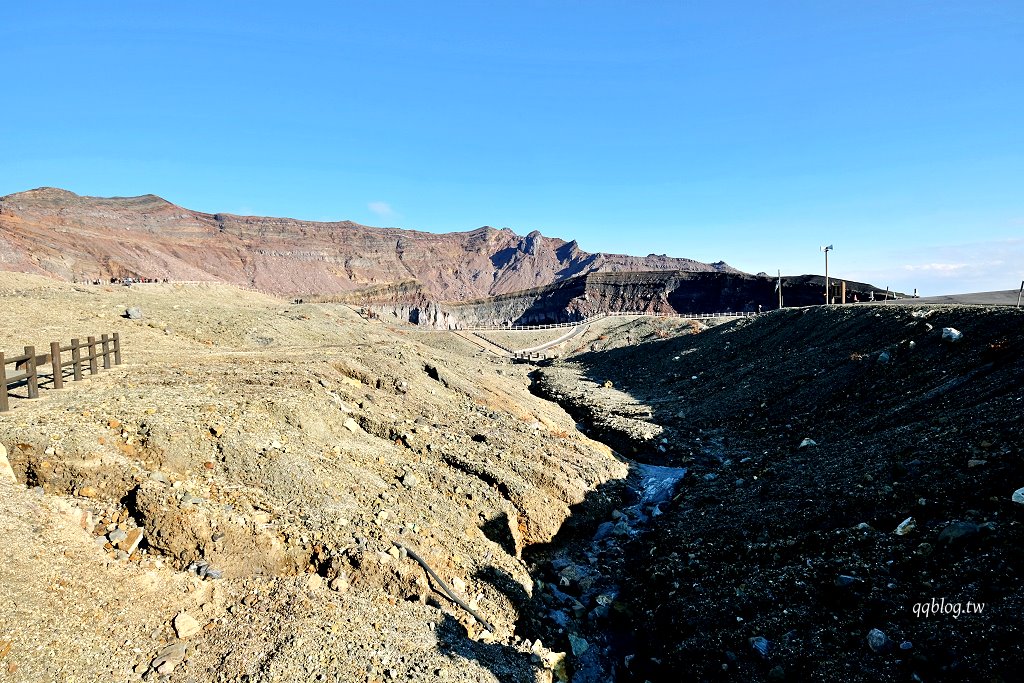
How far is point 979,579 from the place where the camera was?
6793 mm

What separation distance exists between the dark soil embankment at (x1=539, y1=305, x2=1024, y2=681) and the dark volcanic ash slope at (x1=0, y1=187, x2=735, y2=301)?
85170 mm

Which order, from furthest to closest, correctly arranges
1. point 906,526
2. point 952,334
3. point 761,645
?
point 952,334 < point 906,526 < point 761,645

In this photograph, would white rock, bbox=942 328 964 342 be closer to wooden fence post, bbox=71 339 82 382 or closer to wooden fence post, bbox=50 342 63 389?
wooden fence post, bbox=50 342 63 389

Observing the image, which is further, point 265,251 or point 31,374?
point 265,251

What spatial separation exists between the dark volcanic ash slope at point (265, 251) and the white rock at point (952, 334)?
3503 inches

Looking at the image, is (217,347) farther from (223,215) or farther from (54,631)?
(223,215)

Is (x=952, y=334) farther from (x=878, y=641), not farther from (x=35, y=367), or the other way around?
(x=35, y=367)

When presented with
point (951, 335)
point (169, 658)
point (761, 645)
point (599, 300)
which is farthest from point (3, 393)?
point (599, 300)

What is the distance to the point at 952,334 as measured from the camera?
17.9m

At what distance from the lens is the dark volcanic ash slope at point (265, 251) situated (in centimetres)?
8056

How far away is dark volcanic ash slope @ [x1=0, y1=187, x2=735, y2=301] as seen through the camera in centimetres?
8056

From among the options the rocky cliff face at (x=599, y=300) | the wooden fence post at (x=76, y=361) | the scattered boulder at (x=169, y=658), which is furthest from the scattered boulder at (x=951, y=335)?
the rocky cliff face at (x=599, y=300)

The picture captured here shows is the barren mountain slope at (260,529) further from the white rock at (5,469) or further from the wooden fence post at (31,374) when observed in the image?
the wooden fence post at (31,374)

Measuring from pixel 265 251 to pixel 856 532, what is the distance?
133439 millimetres
